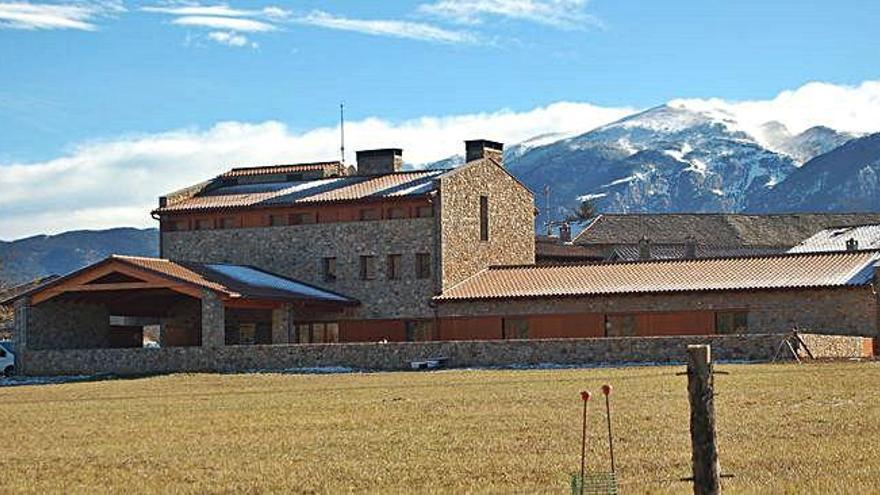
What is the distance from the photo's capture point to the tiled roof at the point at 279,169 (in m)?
72.4

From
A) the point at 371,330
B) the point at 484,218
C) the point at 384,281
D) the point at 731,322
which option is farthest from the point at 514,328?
the point at 731,322

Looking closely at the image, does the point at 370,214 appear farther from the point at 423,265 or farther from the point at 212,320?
the point at 212,320

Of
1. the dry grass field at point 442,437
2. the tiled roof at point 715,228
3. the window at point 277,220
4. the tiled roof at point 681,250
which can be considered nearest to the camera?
the dry grass field at point 442,437

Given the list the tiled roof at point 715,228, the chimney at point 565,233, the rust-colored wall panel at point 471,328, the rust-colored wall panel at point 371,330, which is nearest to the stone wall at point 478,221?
the rust-colored wall panel at point 471,328

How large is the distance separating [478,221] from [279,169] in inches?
481

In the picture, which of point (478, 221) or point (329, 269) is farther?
point (478, 221)

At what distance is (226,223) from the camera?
67125 mm

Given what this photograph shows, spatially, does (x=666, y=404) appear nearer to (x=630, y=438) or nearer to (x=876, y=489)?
(x=630, y=438)

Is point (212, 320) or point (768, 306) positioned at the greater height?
point (768, 306)

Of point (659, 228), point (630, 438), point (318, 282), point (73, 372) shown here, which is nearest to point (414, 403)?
point (630, 438)

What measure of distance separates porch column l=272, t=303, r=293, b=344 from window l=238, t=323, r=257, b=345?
3.09 meters

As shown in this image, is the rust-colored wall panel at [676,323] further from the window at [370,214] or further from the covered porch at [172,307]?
the covered porch at [172,307]

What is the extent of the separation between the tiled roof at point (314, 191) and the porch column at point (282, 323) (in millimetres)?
6343

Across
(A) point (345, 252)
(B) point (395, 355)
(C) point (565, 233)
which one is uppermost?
(C) point (565, 233)
